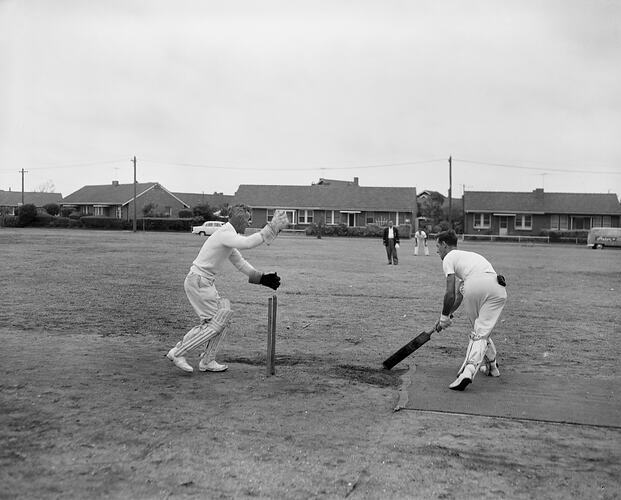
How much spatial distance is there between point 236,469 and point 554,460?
7.24ft

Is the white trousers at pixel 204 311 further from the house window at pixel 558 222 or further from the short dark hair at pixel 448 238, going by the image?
the house window at pixel 558 222

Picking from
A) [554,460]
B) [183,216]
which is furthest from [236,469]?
[183,216]

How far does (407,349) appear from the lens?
7.57 metres

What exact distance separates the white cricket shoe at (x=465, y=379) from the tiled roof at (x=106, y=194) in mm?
82334

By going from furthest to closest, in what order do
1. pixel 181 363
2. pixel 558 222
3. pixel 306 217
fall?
pixel 306 217, pixel 558 222, pixel 181 363

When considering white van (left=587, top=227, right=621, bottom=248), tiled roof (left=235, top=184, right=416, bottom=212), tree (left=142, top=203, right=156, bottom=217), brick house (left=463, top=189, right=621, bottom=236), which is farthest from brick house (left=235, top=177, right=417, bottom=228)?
white van (left=587, top=227, right=621, bottom=248)

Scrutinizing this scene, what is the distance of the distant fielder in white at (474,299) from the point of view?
6730mm

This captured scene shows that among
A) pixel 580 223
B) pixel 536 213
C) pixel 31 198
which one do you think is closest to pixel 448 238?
pixel 536 213

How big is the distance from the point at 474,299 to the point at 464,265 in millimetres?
353

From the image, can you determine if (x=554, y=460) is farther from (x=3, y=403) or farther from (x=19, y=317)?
(x=19, y=317)

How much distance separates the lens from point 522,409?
6117 millimetres

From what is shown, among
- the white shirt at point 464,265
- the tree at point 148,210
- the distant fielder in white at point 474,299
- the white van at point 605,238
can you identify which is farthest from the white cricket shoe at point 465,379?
the tree at point 148,210

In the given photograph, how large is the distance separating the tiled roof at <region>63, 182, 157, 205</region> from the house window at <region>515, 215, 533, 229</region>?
45.2 m

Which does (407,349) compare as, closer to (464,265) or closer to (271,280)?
(464,265)
